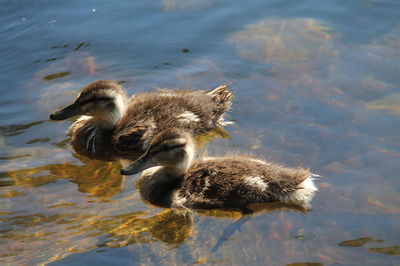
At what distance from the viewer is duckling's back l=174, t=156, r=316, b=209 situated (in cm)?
470

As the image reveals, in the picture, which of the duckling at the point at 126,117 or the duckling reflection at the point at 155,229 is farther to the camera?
the duckling at the point at 126,117

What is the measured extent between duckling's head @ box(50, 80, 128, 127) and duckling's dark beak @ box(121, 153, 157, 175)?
1007 mm

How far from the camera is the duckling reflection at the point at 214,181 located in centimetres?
471

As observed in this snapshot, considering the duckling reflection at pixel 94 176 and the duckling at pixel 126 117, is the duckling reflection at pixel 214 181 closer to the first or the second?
the duckling reflection at pixel 94 176

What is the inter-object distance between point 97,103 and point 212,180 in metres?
1.58

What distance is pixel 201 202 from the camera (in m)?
4.77

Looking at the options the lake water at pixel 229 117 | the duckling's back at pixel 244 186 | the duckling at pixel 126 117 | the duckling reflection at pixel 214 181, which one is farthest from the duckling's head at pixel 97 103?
the duckling's back at pixel 244 186

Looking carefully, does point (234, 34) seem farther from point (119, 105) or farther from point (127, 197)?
point (127, 197)

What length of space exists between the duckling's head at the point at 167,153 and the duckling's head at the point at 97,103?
3.33 feet

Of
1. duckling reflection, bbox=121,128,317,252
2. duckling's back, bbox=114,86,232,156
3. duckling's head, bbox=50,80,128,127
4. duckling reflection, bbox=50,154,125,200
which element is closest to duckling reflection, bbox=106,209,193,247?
duckling reflection, bbox=121,128,317,252

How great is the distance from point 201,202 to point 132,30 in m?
3.62

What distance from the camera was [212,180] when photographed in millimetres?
4781

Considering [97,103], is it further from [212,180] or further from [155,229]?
[155,229]

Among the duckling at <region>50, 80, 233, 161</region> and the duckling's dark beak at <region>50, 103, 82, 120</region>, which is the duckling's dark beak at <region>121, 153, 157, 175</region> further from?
the duckling's dark beak at <region>50, 103, 82, 120</region>
